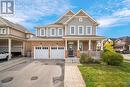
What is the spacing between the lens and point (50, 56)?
3106 centimetres

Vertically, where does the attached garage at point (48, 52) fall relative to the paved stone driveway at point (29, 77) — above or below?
above

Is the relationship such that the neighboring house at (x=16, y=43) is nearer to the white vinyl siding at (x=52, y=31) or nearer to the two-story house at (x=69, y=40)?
the two-story house at (x=69, y=40)

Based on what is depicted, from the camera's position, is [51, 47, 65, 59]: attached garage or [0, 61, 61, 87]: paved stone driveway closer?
[0, 61, 61, 87]: paved stone driveway

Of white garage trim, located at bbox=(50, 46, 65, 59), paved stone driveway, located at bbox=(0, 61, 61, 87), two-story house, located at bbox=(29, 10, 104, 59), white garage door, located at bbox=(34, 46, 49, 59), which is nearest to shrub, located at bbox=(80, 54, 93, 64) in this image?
two-story house, located at bbox=(29, 10, 104, 59)

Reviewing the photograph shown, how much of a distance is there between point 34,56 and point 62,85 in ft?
68.1

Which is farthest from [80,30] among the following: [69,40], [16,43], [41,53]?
[16,43]

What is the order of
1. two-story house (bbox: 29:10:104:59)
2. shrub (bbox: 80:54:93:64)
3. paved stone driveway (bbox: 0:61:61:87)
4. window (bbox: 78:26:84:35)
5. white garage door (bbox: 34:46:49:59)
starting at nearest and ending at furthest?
paved stone driveway (bbox: 0:61:61:87) < shrub (bbox: 80:54:93:64) < two-story house (bbox: 29:10:104:59) < window (bbox: 78:26:84:35) < white garage door (bbox: 34:46:49:59)

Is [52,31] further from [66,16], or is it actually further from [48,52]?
[66,16]

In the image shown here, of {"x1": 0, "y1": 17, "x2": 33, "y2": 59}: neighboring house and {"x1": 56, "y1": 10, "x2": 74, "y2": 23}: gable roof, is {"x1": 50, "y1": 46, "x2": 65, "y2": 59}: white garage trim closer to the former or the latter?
{"x1": 56, "y1": 10, "x2": 74, "y2": 23}: gable roof

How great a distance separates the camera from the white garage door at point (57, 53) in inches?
1212

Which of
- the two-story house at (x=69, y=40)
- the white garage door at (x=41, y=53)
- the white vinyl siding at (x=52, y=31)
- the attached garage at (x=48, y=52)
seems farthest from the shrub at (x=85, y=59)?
the white vinyl siding at (x=52, y=31)

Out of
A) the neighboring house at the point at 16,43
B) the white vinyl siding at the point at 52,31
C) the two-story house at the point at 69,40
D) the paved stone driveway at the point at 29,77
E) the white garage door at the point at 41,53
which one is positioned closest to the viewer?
the paved stone driveway at the point at 29,77

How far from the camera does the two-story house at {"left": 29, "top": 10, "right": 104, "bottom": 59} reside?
29.6 meters

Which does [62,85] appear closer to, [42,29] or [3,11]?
[3,11]
